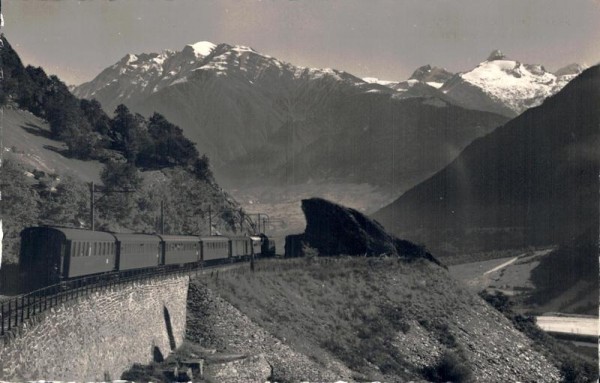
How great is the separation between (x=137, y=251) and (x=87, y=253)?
410 inches

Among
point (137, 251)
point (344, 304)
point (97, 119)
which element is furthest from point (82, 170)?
point (137, 251)

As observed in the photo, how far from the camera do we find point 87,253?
46.9 metres

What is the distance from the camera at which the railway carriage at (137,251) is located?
176 feet

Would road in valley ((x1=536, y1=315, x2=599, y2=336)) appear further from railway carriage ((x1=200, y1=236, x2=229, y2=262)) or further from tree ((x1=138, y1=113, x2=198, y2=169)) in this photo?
tree ((x1=138, y1=113, x2=198, y2=169))

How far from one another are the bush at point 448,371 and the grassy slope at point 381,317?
50cm

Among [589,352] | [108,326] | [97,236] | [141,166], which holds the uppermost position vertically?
[141,166]

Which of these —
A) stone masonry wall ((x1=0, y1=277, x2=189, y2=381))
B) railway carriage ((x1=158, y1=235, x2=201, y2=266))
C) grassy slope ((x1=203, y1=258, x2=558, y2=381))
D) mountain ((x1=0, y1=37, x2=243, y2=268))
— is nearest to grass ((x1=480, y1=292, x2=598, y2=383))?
grassy slope ((x1=203, y1=258, x2=558, y2=381))

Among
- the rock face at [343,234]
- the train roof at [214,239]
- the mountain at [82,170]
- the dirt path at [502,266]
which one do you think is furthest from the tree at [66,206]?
the dirt path at [502,266]

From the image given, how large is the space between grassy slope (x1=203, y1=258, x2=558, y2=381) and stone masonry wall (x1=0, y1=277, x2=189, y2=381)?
7652 mm

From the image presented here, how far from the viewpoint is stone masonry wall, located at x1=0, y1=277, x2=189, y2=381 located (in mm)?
29156

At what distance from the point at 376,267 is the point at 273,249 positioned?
4030 centimetres

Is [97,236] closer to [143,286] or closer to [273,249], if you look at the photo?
[143,286]

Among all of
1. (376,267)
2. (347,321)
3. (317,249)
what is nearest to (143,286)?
(347,321)

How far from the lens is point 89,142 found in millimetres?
135750
